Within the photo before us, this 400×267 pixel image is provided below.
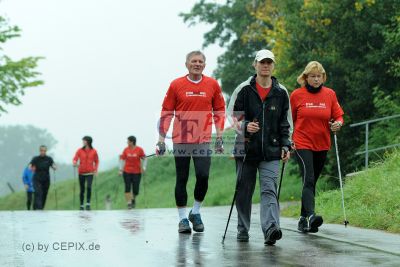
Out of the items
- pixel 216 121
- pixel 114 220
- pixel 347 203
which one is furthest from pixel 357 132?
pixel 216 121

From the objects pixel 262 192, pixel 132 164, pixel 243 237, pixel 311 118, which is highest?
pixel 132 164

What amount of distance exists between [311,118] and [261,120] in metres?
1.75

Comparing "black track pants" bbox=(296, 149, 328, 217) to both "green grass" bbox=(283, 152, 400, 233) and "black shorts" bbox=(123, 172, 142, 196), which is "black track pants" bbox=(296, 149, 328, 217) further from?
"black shorts" bbox=(123, 172, 142, 196)

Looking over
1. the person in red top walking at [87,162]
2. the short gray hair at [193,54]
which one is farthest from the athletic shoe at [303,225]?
the person in red top walking at [87,162]

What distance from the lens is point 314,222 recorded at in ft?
37.2

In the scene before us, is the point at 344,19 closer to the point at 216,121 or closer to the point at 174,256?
the point at 216,121

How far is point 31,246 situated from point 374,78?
15494 mm

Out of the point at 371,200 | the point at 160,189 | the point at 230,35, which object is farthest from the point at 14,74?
the point at 371,200

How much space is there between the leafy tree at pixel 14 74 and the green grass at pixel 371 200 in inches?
864

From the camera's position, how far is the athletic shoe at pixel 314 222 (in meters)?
11.3

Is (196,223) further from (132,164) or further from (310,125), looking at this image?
(132,164)

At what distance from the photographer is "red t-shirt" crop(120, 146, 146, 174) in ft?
80.4

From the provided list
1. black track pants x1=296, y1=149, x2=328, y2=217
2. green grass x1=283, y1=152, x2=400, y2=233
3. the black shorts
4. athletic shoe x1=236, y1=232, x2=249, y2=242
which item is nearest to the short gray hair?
black track pants x1=296, y1=149, x2=328, y2=217

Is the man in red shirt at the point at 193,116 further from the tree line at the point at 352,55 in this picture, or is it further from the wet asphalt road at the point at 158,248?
the tree line at the point at 352,55
